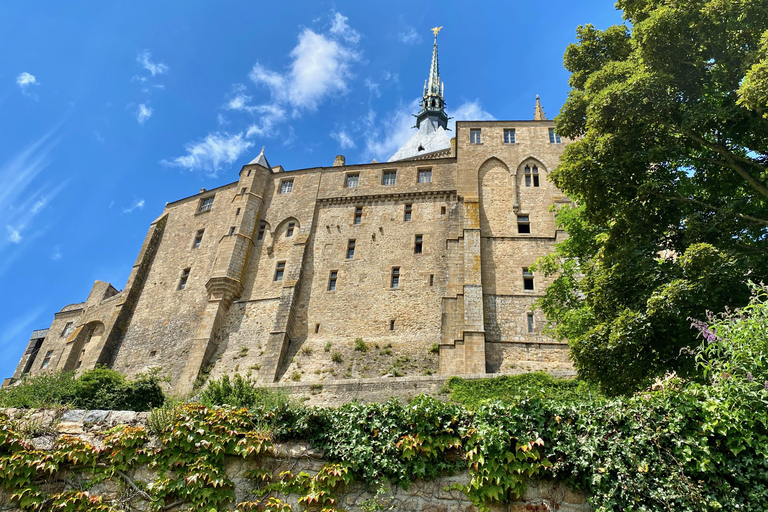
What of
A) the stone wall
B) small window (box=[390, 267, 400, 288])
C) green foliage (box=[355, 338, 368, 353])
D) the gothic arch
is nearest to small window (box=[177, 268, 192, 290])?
green foliage (box=[355, 338, 368, 353])

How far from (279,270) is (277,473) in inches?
1009

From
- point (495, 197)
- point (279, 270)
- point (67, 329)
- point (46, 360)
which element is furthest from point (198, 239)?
point (495, 197)

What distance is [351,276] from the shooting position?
31484 millimetres

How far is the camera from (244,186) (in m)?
37.4

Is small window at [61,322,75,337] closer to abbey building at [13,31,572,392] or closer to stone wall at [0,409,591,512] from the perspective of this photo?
abbey building at [13,31,572,392]

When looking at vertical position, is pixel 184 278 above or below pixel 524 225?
below

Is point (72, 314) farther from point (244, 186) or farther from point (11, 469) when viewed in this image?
point (11, 469)

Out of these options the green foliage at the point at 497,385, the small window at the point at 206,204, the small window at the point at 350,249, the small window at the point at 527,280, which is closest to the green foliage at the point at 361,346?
the small window at the point at 350,249

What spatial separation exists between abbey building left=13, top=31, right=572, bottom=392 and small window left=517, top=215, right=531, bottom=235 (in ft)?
0.24

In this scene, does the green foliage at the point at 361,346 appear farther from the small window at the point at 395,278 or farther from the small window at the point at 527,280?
the small window at the point at 527,280

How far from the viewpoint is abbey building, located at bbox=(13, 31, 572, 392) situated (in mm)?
27297

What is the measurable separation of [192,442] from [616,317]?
7.98 metres

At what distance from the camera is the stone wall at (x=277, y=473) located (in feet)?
24.7

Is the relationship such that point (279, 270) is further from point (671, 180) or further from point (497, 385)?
point (671, 180)
